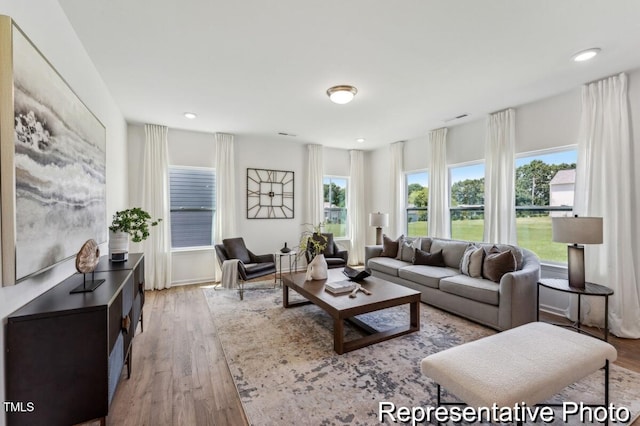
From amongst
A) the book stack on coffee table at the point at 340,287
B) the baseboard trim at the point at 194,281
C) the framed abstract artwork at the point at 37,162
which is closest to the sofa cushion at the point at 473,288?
the book stack on coffee table at the point at 340,287

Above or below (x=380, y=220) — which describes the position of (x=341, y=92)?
above

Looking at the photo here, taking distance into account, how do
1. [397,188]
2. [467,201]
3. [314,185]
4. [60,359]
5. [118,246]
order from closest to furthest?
[60,359], [118,246], [467,201], [397,188], [314,185]

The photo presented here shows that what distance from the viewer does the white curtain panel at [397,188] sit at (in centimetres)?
593

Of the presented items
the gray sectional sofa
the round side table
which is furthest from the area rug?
the round side table

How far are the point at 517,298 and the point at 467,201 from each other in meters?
2.28

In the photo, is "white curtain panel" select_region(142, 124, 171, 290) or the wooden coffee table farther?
"white curtain panel" select_region(142, 124, 171, 290)

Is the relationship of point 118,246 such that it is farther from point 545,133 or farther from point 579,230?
point 545,133

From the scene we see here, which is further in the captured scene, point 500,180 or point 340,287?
point 500,180

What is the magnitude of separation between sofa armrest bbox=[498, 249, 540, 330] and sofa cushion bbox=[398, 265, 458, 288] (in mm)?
853

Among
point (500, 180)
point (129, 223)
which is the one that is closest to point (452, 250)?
point (500, 180)

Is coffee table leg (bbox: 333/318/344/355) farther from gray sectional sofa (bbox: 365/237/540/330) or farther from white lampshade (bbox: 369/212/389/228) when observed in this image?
white lampshade (bbox: 369/212/389/228)

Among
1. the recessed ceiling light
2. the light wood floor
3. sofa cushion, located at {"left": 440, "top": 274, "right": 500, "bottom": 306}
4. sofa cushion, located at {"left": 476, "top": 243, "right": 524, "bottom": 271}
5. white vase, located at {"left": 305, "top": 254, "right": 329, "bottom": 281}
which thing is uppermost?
the recessed ceiling light

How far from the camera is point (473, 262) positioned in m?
3.59

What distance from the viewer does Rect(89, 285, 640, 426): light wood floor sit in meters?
1.81
